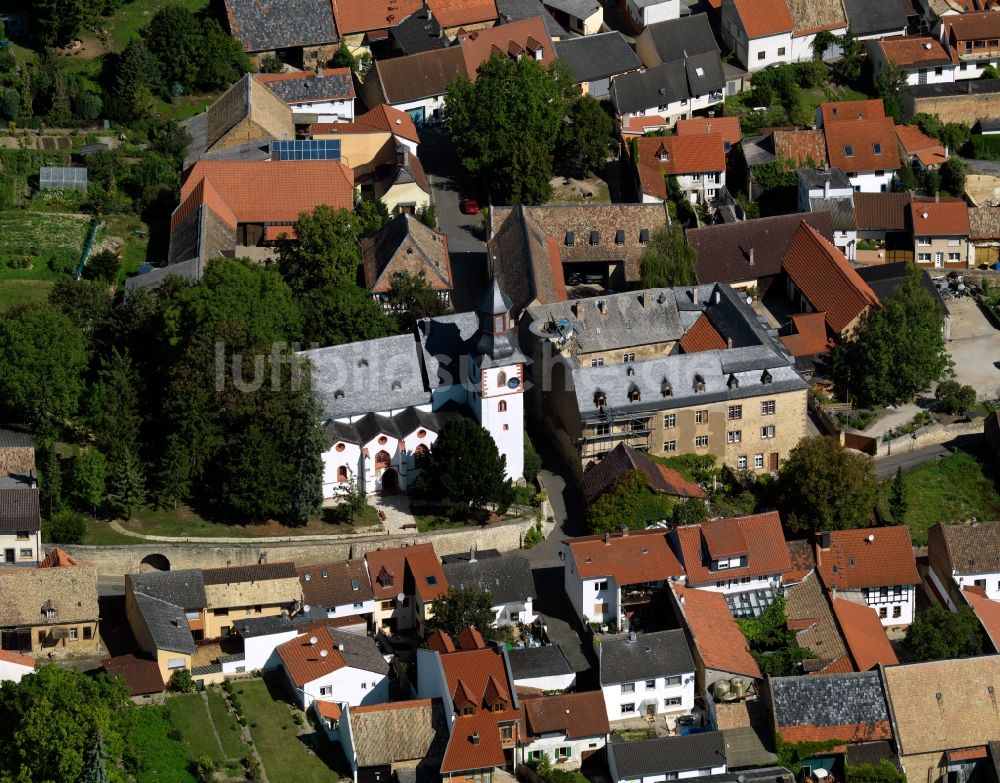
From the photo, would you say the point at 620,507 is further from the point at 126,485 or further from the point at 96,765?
the point at 96,765

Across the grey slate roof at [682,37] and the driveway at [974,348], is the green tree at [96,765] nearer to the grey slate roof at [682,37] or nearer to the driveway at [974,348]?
the driveway at [974,348]

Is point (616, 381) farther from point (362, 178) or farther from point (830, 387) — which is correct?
point (362, 178)

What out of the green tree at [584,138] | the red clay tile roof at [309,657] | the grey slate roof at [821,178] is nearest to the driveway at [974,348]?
the grey slate roof at [821,178]

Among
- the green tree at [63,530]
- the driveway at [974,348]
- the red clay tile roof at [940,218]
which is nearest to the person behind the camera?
the green tree at [63,530]

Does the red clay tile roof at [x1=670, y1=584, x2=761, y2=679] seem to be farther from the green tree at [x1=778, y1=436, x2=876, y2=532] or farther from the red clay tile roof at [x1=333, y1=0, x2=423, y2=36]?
the red clay tile roof at [x1=333, y1=0, x2=423, y2=36]

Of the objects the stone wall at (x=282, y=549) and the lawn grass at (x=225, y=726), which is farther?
Answer: the stone wall at (x=282, y=549)

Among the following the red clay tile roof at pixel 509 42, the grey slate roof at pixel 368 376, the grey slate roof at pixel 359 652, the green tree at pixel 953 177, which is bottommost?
the grey slate roof at pixel 359 652

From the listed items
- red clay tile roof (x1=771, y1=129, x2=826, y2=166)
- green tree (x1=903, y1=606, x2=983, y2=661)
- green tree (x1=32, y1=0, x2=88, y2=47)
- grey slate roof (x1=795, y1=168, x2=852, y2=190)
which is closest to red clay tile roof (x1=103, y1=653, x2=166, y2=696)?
green tree (x1=903, y1=606, x2=983, y2=661)

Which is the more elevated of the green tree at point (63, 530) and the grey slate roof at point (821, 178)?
the grey slate roof at point (821, 178)

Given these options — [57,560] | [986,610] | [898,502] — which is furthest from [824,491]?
[57,560]
